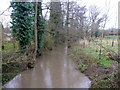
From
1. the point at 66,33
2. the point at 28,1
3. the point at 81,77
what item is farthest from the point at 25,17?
the point at 66,33

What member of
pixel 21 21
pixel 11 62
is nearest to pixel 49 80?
pixel 11 62

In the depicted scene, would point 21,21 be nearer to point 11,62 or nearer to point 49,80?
point 11,62

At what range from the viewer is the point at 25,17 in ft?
26.0

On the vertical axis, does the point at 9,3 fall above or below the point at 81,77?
above

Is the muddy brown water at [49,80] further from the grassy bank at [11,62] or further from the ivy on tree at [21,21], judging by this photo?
the ivy on tree at [21,21]

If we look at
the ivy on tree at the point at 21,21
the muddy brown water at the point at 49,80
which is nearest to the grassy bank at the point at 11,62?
the muddy brown water at the point at 49,80

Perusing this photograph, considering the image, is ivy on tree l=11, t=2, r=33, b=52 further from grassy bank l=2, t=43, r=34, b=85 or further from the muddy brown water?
the muddy brown water

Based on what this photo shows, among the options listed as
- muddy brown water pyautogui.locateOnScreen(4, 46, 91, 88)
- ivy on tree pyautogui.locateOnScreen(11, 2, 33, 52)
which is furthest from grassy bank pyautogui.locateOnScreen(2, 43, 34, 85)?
ivy on tree pyautogui.locateOnScreen(11, 2, 33, 52)

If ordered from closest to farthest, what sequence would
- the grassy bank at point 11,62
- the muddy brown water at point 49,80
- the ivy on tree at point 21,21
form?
the grassy bank at point 11,62, the muddy brown water at point 49,80, the ivy on tree at point 21,21

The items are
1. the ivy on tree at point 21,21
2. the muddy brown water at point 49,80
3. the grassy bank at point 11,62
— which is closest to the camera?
the grassy bank at point 11,62

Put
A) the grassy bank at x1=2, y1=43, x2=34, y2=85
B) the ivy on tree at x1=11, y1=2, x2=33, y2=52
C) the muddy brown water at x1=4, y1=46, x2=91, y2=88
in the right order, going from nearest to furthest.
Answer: the grassy bank at x1=2, y1=43, x2=34, y2=85
the muddy brown water at x1=4, y1=46, x2=91, y2=88
the ivy on tree at x1=11, y1=2, x2=33, y2=52

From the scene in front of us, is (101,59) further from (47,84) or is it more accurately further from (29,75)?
(29,75)

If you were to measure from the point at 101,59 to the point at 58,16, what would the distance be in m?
11.3

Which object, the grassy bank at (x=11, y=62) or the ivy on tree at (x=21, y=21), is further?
the ivy on tree at (x=21, y=21)
